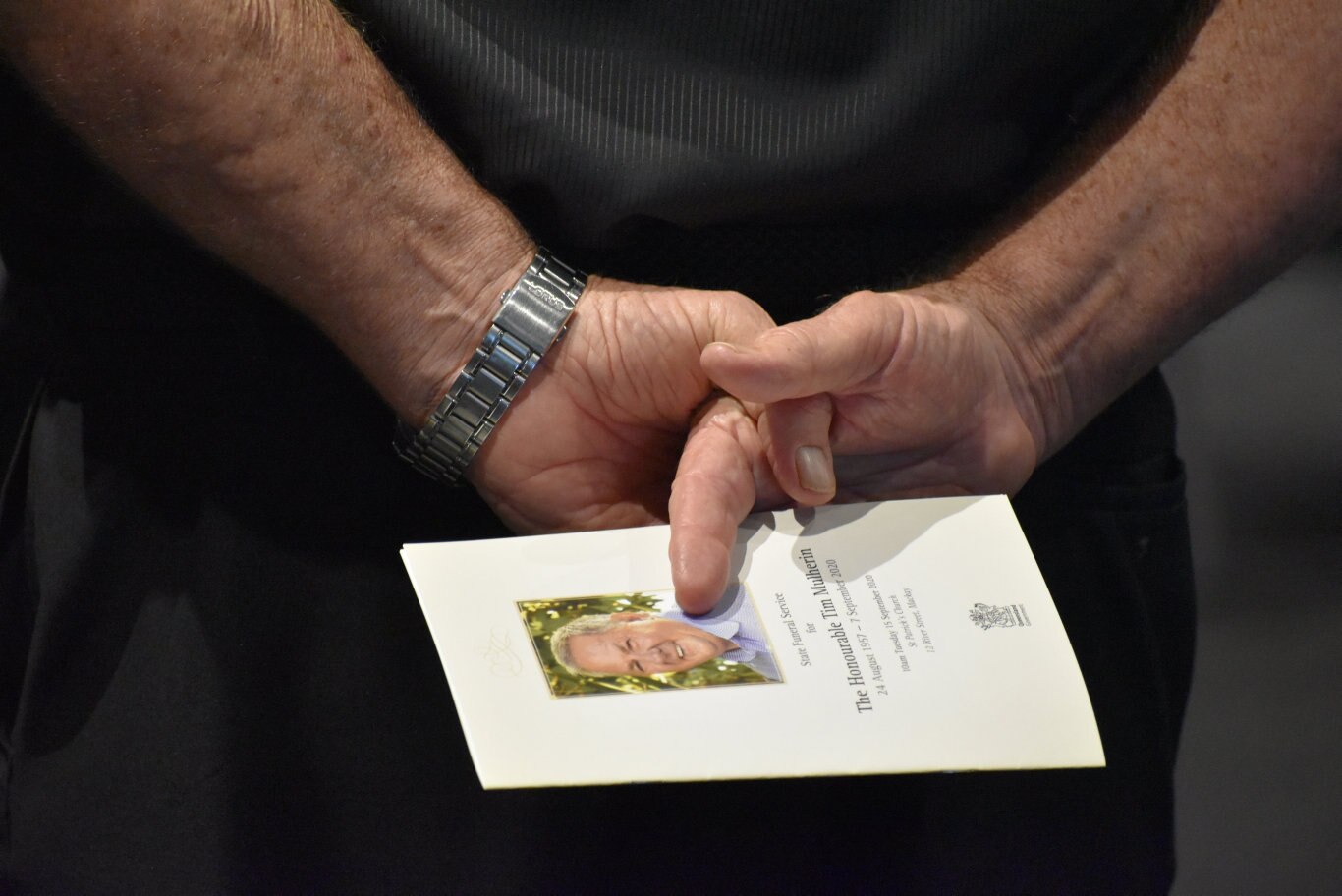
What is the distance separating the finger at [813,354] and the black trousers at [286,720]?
0.28 meters

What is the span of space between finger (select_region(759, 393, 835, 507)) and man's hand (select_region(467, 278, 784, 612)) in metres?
0.03

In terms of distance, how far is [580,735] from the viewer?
0.59 metres

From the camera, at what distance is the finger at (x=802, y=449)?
729 mm

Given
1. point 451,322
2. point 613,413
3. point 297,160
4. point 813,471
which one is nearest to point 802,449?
point 813,471

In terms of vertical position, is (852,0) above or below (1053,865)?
above

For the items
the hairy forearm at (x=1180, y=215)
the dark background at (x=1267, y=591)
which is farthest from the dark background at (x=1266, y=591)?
the hairy forearm at (x=1180, y=215)

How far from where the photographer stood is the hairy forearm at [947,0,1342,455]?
0.84m

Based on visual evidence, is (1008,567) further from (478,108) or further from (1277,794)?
(1277,794)

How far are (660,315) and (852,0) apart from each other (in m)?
0.27

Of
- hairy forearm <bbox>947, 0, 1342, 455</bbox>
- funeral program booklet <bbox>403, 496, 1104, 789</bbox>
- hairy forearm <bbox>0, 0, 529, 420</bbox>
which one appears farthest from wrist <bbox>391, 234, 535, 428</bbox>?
hairy forearm <bbox>947, 0, 1342, 455</bbox>

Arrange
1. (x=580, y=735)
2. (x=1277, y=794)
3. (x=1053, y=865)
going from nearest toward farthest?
1. (x=580, y=735)
2. (x=1053, y=865)
3. (x=1277, y=794)

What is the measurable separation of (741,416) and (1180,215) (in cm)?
42

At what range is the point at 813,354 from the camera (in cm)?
70

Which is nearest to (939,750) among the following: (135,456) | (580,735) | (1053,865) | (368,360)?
(580,735)
